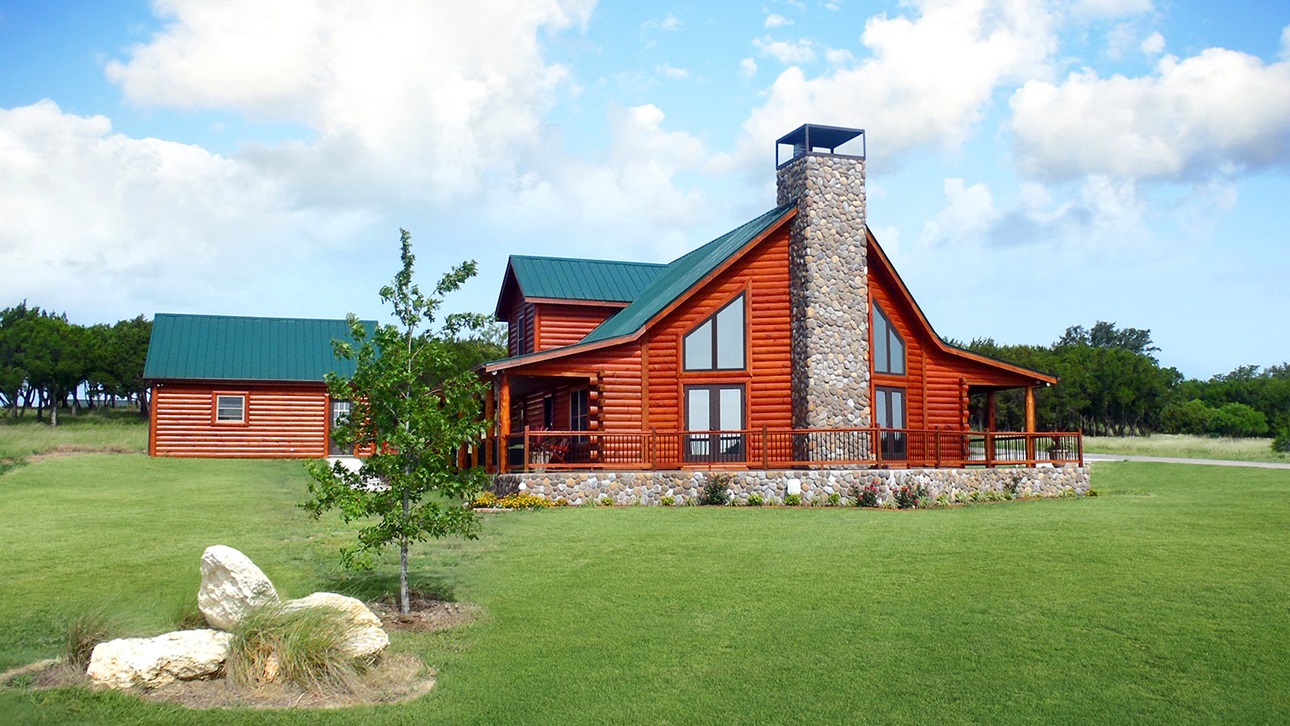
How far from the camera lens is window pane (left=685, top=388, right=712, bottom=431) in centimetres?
2548

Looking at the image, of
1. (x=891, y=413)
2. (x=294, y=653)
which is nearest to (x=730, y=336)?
(x=891, y=413)

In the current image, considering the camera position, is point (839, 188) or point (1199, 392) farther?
point (1199, 392)

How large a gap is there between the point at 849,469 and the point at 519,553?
10.1 metres

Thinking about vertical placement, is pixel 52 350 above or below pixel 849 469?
above

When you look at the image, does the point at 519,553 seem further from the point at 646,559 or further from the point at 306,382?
the point at 306,382

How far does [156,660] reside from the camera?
8383 mm

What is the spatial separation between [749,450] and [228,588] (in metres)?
16.1

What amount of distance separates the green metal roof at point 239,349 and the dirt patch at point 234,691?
28511mm

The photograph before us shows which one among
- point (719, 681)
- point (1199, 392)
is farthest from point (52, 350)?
point (1199, 392)

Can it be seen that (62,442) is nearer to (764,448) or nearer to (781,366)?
(781,366)

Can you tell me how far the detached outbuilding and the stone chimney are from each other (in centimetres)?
1750

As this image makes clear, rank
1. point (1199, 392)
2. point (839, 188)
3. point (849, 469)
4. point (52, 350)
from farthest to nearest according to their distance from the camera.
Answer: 1. point (1199, 392)
2. point (52, 350)
3. point (839, 188)
4. point (849, 469)

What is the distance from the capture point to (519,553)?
47.5 ft

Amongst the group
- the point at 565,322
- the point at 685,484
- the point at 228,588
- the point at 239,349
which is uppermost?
the point at 565,322
